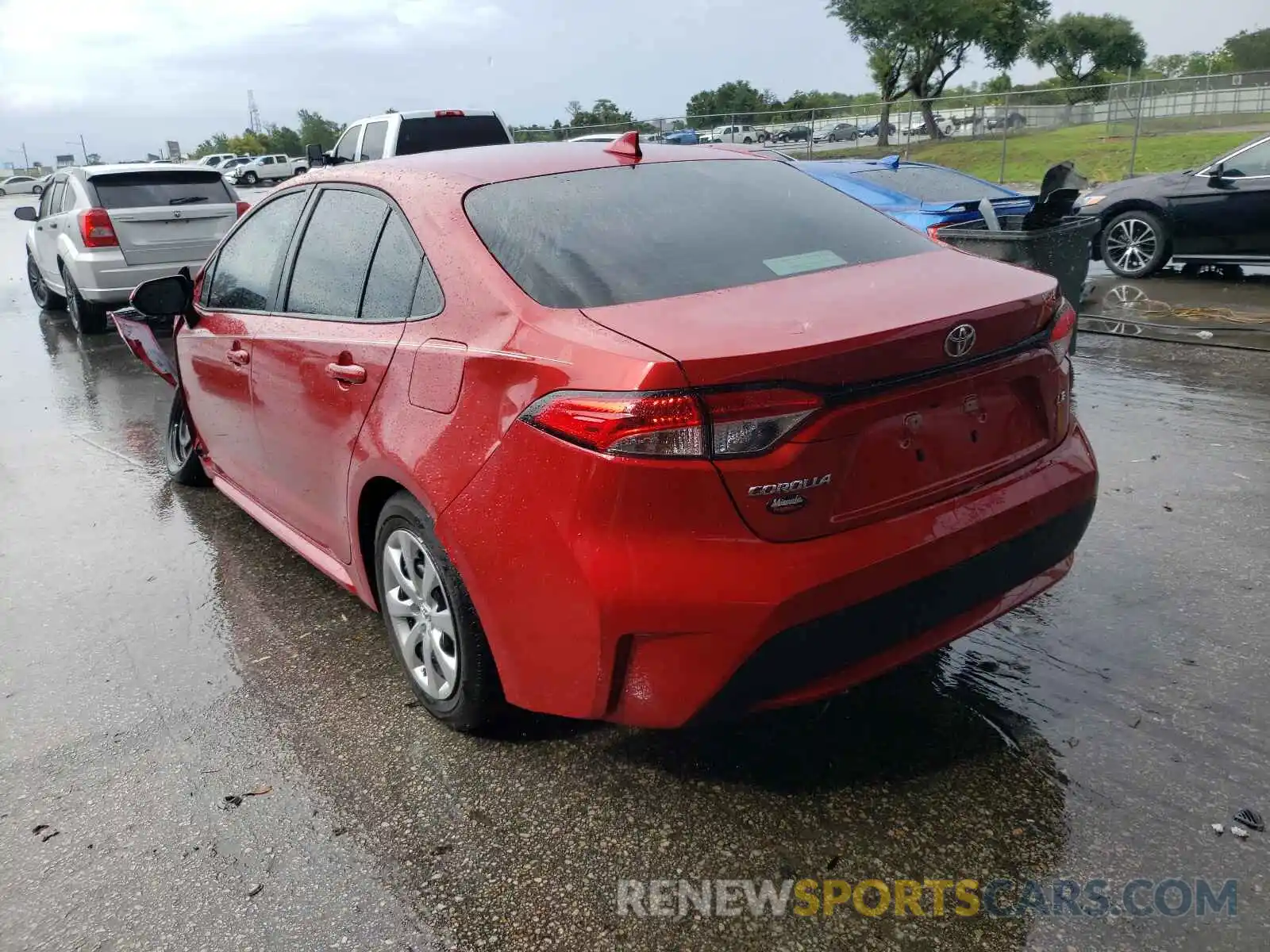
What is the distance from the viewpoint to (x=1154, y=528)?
4.44m

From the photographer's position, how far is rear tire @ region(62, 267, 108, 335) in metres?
11.6

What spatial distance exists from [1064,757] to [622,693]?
1328 millimetres

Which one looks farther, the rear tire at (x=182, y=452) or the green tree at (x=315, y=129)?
the green tree at (x=315, y=129)

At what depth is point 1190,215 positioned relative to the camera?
35.0 ft

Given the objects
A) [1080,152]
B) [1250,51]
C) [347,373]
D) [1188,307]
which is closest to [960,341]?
[347,373]

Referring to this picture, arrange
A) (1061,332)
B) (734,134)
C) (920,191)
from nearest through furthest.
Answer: (1061,332) → (920,191) → (734,134)

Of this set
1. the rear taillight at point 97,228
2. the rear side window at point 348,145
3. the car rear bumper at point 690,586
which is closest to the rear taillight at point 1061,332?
the car rear bumper at point 690,586

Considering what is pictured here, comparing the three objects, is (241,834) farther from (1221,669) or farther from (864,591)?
(1221,669)

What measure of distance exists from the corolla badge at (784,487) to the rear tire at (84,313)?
11.3 metres

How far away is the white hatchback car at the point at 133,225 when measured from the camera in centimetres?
1086

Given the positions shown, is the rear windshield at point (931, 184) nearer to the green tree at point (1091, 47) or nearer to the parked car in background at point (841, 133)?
the parked car in background at point (841, 133)

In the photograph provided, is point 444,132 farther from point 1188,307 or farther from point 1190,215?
point 1188,307

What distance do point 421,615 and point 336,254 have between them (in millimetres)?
1344

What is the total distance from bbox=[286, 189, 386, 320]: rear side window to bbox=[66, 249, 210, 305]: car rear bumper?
7.93 metres
